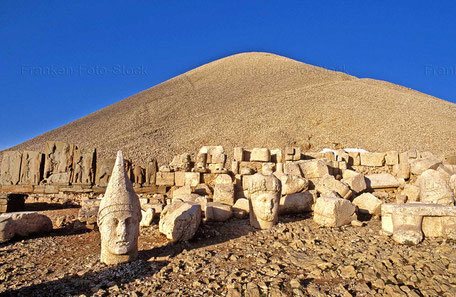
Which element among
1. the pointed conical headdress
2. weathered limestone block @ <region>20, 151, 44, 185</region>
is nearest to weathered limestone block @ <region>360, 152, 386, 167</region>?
the pointed conical headdress

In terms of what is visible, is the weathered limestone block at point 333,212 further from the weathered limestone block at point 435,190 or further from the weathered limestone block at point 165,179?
the weathered limestone block at point 165,179

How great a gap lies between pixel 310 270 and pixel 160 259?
94.6 inches

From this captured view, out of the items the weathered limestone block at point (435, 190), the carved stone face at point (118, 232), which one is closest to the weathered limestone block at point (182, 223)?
the carved stone face at point (118, 232)

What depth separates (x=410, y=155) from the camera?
453 inches

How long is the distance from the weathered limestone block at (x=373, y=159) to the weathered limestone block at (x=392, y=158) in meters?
0.13

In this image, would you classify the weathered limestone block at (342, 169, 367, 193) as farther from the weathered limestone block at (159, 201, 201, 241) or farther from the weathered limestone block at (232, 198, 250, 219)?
the weathered limestone block at (159, 201, 201, 241)

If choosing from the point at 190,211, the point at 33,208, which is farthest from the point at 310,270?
the point at 33,208

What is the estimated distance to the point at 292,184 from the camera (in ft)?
29.7

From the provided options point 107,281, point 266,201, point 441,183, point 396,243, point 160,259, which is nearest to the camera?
point 107,281

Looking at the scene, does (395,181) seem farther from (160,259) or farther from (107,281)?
(107,281)

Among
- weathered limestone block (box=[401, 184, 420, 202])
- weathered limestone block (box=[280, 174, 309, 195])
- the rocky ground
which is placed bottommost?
the rocky ground

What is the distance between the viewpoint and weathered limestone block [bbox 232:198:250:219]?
826cm

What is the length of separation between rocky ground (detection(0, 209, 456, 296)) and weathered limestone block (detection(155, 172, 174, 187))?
411cm

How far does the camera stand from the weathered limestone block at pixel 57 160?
12.0m
